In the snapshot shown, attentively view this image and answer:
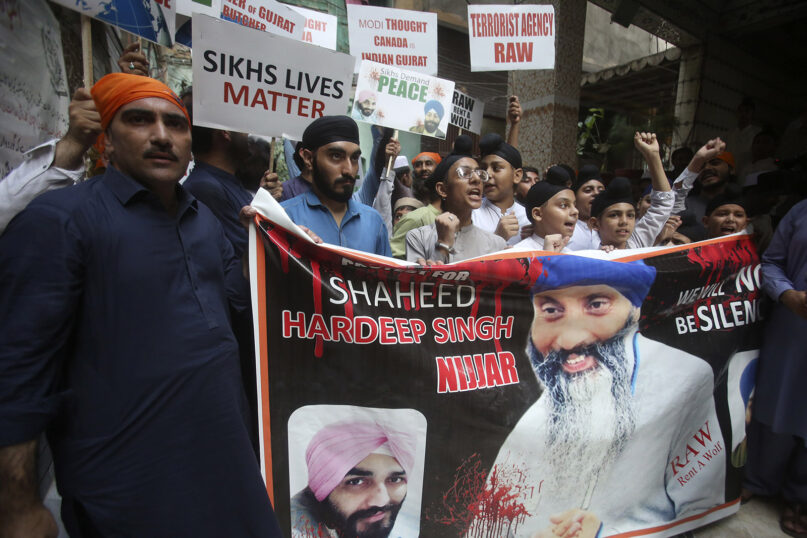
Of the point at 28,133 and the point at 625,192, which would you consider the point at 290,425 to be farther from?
the point at 625,192

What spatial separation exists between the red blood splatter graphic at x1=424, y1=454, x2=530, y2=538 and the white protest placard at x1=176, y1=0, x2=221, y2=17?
3.55 metres

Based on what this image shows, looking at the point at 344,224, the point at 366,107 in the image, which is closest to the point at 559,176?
the point at 344,224

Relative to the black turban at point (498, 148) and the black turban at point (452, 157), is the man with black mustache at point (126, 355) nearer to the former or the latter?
the black turban at point (452, 157)

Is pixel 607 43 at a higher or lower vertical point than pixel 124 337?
higher

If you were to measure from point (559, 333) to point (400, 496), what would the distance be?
40.9 inches

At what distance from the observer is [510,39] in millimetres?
4621

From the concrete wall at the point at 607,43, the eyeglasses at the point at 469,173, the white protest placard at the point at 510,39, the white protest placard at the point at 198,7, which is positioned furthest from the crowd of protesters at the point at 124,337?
the concrete wall at the point at 607,43

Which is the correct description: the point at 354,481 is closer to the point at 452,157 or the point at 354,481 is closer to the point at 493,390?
the point at 493,390

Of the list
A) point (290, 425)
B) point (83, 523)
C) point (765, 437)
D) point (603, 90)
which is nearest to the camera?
point (83, 523)

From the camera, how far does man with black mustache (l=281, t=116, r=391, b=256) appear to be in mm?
2445

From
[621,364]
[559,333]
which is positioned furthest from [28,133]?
[621,364]

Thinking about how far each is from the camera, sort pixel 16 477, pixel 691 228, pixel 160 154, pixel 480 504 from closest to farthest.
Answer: pixel 16 477, pixel 160 154, pixel 480 504, pixel 691 228

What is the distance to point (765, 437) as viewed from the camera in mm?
2928

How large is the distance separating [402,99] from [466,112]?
0.95 m
